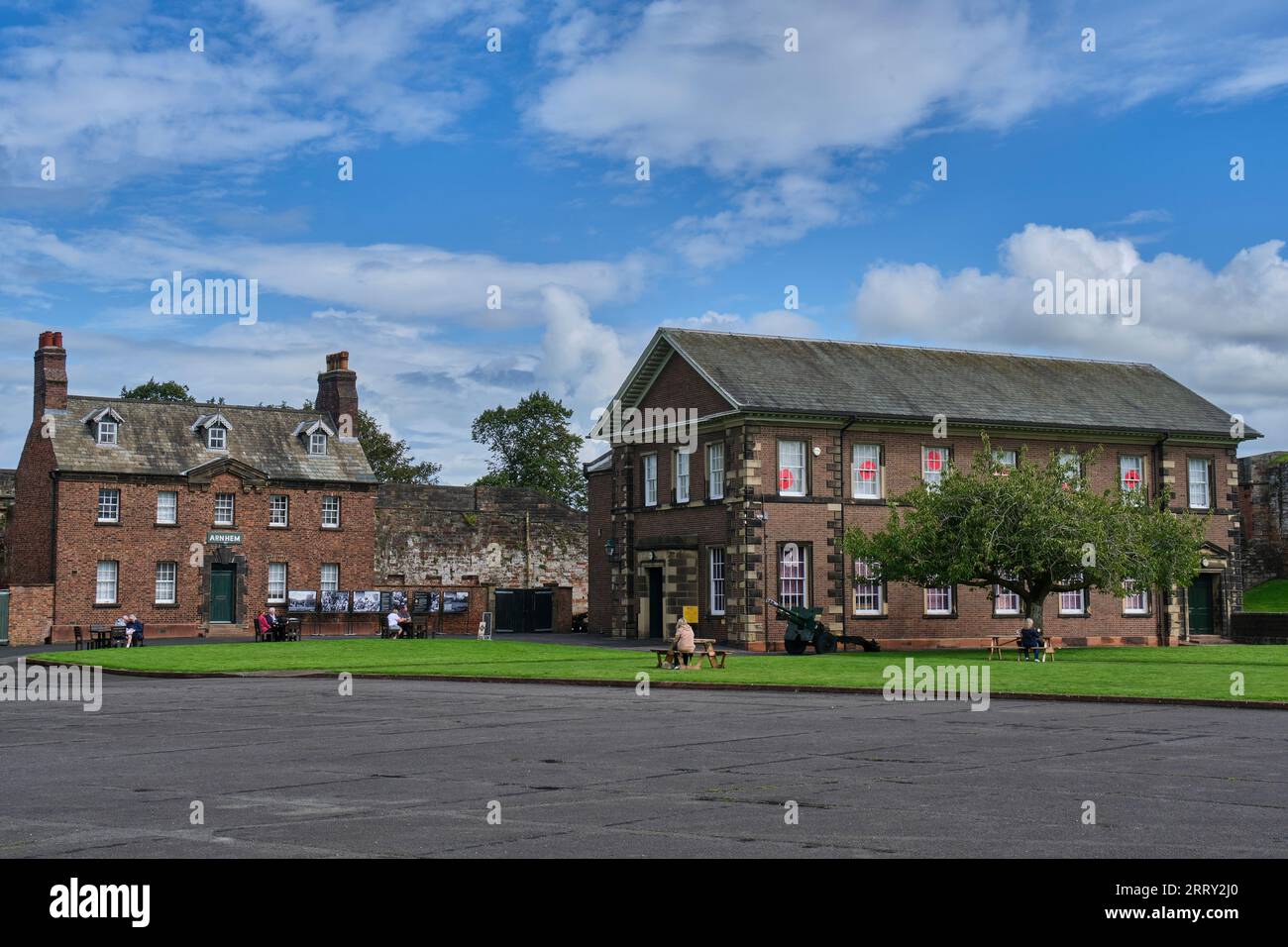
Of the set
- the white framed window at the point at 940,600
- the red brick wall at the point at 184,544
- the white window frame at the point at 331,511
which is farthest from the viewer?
the white window frame at the point at 331,511

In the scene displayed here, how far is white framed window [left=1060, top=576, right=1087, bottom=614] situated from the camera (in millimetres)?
48531

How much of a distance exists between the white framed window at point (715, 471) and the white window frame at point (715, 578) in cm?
178

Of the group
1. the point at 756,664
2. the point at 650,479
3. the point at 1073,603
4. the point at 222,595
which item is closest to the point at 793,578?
the point at 650,479

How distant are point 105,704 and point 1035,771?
621 inches

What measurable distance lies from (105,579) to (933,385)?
32354 mm

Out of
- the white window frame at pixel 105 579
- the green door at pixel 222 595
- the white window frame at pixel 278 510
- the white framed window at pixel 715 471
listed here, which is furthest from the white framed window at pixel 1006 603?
the white window frame at pixel 105 579

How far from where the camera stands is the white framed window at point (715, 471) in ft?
147

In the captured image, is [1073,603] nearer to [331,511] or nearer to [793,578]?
[793,578]

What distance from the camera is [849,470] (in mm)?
45156

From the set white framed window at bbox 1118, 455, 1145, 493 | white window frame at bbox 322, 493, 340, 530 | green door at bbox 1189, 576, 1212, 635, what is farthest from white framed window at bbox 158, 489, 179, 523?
green door at bbox 1189, 576, 1212, 635

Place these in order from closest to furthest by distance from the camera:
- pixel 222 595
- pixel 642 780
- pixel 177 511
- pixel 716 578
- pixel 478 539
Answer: pixel 642 780, pixel 716 578, pixel 177 511, pixel 222 595, pixel 478 539

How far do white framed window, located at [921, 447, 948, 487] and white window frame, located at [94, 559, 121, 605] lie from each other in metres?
31.2

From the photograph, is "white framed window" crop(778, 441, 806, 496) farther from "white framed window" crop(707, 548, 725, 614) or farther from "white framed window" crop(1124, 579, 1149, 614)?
"white framed window" crop(1124, 579, 1149, 614)

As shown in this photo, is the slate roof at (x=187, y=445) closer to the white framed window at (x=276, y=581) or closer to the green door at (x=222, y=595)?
the white framed window at (x=276, y=581)
